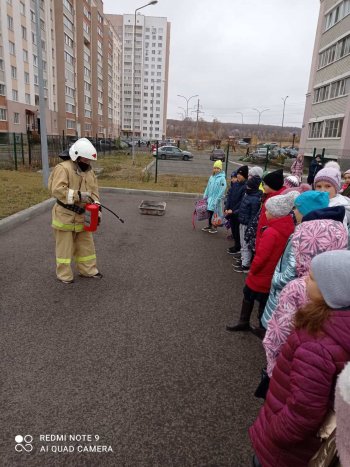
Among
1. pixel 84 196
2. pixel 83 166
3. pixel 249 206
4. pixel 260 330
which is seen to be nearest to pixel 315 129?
pixel 249 206

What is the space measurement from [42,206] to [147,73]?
398 feet

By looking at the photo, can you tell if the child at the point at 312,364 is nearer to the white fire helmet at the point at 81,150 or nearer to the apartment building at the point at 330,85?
the white fire helmet at the point at 81,150

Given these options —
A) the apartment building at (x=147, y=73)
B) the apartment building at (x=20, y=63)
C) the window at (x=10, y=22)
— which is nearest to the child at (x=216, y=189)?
the apartment building at (x=20, y=63)

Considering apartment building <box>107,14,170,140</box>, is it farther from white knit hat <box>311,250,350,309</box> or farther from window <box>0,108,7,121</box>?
white knit hat <box>311,250,350,309</box>

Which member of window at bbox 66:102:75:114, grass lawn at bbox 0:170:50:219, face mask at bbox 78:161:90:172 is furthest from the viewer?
window at bbox 66:102:75:114

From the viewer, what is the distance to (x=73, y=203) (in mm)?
4234

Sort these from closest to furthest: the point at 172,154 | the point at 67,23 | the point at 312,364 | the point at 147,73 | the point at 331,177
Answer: the point at 312,364 → the point at 331,177 → the point at 172,154 → the point at 67,23 → the point at 147,73

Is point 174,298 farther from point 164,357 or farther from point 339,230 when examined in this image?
point 339,230

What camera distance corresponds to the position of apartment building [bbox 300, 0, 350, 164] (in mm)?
25828

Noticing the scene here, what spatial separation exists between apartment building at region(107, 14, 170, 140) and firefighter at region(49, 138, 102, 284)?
10619cm

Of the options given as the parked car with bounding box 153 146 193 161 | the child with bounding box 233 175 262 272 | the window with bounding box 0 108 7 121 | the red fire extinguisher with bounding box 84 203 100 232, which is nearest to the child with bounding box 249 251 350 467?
the red fire extinguisher with bounding box 84 203 100 232

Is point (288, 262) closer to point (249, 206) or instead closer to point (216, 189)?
point (249, 206)

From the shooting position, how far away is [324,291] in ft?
4.52
